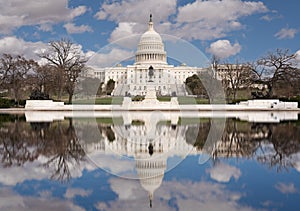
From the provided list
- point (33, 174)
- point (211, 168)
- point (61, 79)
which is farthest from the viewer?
point (61, 79)

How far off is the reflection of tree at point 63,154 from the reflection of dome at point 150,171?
146cm

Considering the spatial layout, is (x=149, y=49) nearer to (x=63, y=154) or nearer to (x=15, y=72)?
(x=15, y=72)

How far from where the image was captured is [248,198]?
612 cm

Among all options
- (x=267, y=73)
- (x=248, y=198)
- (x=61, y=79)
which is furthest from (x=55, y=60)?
(x=248, y=198)

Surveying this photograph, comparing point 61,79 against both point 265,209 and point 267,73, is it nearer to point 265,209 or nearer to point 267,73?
point 267,73

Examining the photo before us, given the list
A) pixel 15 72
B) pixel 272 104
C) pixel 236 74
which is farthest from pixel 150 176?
pixel 236 74

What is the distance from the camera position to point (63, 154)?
32.7ft

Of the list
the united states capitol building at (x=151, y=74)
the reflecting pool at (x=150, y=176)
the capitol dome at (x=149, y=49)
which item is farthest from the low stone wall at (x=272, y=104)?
the capitol dome at (x=149, y=49)

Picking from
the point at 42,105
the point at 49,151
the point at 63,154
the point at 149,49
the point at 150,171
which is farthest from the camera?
the point at 149,49

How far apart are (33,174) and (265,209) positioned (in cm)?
461

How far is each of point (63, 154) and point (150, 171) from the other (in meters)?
3.40

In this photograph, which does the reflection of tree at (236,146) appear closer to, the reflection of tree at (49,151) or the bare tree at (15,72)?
the reflection of tree at (49,151)

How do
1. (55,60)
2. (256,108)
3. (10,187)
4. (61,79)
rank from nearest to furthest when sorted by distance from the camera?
(10,187) < (256,108) < (61,79) < (55,60)

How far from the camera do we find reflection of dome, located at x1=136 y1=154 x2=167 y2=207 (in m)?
6.77
